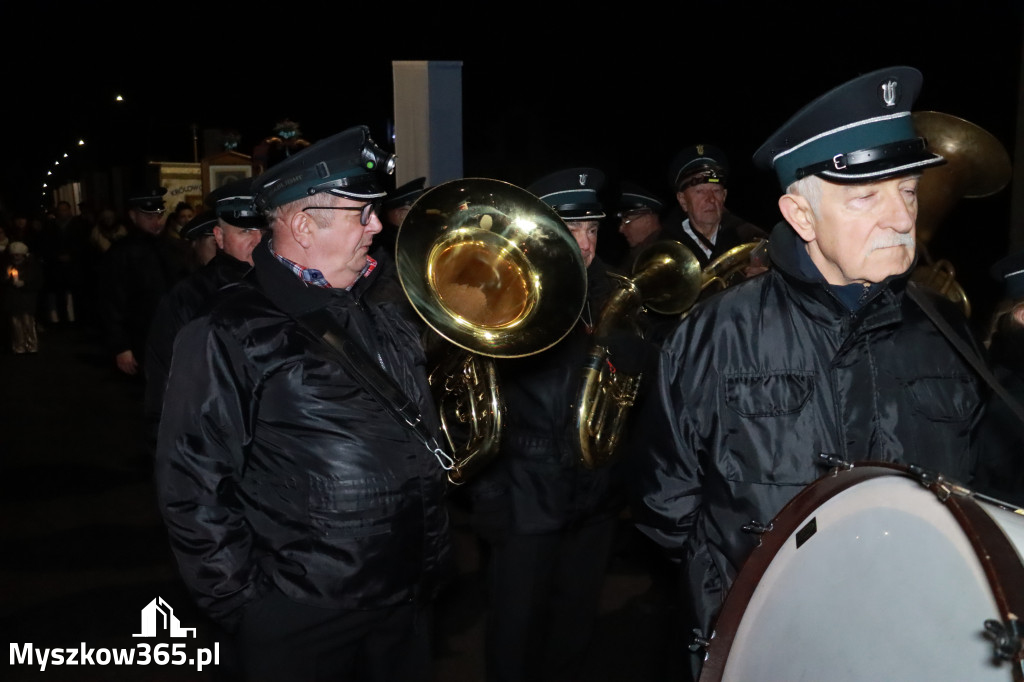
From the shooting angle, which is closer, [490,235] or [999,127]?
[490,235]

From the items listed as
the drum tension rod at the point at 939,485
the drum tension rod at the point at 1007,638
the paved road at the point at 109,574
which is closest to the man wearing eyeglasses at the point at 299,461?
the paved road at the point at 109,574

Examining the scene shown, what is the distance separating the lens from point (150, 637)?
14.5 feet

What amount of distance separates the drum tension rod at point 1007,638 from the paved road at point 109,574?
1.96m

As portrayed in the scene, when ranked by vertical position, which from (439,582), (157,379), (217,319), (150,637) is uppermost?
(217,319)

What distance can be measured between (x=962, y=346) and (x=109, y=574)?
181 inches

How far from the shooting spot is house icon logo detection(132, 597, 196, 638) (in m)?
4.47

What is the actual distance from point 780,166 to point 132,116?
3182cm

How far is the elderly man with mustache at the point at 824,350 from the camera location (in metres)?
2.02

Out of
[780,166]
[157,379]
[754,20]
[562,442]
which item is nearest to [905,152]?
[780,166]

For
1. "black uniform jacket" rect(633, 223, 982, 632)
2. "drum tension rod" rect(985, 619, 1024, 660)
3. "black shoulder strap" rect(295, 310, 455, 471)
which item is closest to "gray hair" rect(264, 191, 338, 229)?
"black shoulder strap" rect(295, 310, 455, 471)

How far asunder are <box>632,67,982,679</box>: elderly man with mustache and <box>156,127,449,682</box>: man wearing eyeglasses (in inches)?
28.8

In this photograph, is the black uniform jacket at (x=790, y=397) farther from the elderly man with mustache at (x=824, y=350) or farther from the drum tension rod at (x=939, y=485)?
the drum tension rod at (x=939, y=485)

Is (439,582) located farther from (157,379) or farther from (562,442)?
(157,379)

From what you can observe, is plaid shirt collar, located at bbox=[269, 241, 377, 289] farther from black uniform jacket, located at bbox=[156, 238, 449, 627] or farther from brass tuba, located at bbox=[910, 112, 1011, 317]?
brass tuba, located at bbox=[910, 112, 1011, 317]
